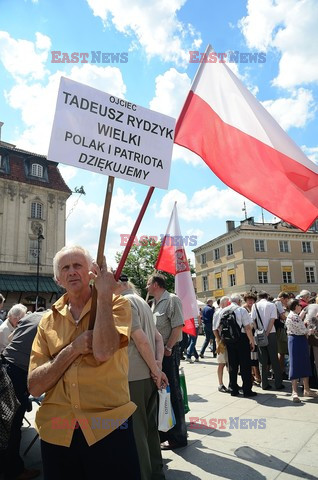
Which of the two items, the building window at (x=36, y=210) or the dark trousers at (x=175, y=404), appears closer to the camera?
the dark trousers at (x=175, y=404)

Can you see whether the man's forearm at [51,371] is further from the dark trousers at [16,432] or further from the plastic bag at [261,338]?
the plastic bag at [261,338]

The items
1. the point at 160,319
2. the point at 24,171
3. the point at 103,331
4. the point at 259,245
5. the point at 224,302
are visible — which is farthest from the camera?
the point at 259,245

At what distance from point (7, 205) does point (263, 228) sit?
1232 inches

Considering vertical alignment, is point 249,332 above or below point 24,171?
below

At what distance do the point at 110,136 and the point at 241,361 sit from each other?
5.79 m

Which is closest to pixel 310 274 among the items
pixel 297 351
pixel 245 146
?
pixel 297 351

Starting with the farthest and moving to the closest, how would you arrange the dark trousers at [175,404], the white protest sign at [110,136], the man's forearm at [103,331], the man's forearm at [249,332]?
the man's forearm at [249,332], the dark trousers at [175,404], the white protest sign at [110,136], the man's forearm at [103,331]

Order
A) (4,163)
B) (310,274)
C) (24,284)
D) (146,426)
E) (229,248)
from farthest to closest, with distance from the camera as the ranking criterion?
(229,248) < (310,274) < (4,163) < (24,284) < (146,426)

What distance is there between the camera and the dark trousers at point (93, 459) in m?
1.95

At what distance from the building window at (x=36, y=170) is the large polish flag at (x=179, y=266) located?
2949cm

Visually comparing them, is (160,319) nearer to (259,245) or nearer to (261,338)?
(261,338)

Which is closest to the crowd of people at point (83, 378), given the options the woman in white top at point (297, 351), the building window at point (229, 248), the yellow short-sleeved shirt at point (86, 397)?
the yellow short-sleeved shirt at point (86, 397)

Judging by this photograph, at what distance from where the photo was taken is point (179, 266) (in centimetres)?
721

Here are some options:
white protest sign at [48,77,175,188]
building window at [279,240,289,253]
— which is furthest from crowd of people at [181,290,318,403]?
building window at [279,240,289,253]
